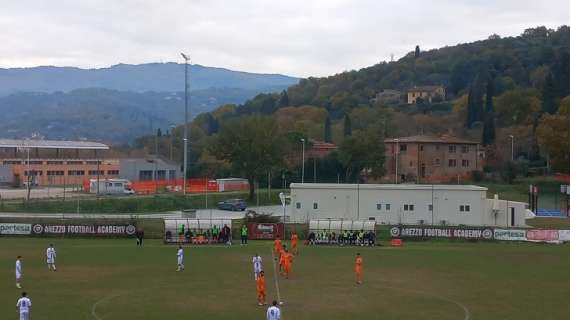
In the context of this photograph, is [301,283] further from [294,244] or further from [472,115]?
[472,115]

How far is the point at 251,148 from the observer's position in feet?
297

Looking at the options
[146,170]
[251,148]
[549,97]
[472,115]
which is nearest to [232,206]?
[251,148]

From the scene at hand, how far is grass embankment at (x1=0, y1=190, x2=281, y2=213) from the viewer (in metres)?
73.2

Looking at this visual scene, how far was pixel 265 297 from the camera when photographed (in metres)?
31.2

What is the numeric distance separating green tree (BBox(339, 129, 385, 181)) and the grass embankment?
21047mm

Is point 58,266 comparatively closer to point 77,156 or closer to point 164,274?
point 164,274

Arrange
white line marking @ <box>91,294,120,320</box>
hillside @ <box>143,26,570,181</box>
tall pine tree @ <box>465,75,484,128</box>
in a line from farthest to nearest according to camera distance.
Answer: tall pine tree @ <box>465,75,484,128</box> → hillside @ <box>143,26,570,181</box> → white line marking @ <box>91,294,120,320</box>

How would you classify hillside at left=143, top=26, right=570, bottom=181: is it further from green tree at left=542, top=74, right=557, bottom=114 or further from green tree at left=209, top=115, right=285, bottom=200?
green tree at left=209, top=115, right=285, bottom=200

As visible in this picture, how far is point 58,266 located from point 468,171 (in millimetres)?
81072

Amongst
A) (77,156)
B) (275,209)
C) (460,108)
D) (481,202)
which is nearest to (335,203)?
(481,202)

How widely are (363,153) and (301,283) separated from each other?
6979 centimetres

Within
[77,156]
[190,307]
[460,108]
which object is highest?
[460,108]

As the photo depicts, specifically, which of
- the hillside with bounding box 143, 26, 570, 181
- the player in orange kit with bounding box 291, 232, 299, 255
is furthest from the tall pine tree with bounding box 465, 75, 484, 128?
the player in orange kit with bounding box 291, 232, 299, 255

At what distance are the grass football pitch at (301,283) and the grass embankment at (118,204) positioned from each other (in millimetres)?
21048
